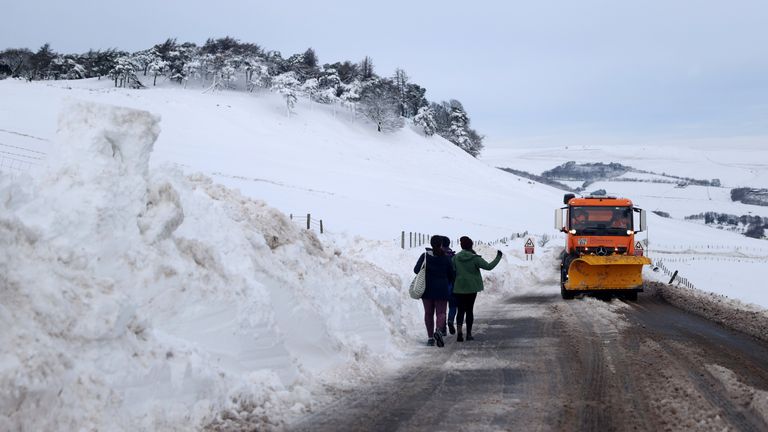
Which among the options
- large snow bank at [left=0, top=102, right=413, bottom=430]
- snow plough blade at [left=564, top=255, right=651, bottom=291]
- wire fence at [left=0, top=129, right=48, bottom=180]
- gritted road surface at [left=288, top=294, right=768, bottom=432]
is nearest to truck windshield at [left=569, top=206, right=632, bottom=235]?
snow plough blade at [left=564, top=255, right=651, bottom=291]

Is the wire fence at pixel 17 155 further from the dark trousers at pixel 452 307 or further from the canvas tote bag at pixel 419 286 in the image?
the dark trousers at pixel 452 307

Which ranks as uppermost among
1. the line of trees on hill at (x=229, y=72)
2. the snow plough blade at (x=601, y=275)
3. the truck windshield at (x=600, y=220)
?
the line of trees on hill at (x=229, y=72)

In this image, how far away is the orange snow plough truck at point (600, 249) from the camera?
61.6ft

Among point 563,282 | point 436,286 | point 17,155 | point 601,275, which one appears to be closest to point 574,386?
point 436,286

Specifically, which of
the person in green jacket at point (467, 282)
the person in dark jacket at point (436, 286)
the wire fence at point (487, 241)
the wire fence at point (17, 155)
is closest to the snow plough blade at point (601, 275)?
the person in green jacket at point (467, 282)

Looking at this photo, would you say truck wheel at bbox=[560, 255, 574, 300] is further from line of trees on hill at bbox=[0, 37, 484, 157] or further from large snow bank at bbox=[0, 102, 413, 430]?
line of trees on hill at bbox=[0, 37, 484, 157]

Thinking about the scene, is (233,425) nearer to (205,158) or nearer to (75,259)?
(75,259)

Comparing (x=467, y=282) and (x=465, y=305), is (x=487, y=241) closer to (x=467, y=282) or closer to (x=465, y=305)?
(x=465, y=305)

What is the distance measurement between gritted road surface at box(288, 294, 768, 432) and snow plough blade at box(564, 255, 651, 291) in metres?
6.47

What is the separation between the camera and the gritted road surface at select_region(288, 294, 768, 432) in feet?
19.6

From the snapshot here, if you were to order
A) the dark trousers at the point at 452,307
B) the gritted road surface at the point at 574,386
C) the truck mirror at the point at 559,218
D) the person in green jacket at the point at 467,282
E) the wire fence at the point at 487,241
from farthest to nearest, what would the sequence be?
the wire fence at the point at 487,241, the truck mirror at the point at 559,218, the dark trousers at the point at 452,307, the person in green jacket at the point at 467,282, the gritted road surface at the point at 574,386

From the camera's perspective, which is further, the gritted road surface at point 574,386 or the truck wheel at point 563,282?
the truck wheel at point 563,282

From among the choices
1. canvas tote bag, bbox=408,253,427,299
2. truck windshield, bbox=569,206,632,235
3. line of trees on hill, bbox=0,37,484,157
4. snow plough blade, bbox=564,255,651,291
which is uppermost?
line of trees on hill, bbox=0,37,484,157

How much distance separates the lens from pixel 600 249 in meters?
19.8
